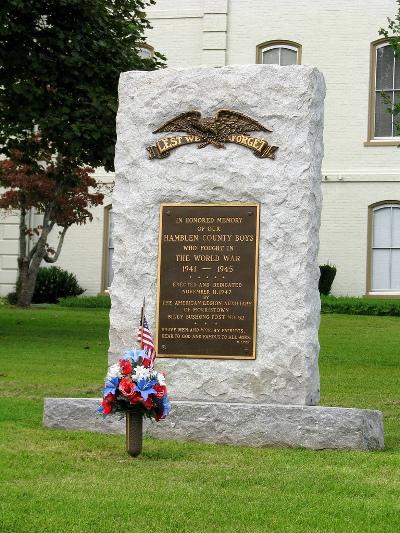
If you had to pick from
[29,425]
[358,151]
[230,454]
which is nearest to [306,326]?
[230,454]

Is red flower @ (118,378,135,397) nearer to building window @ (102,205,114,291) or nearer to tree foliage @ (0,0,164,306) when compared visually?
tree foliage @ (0,0,164,306)

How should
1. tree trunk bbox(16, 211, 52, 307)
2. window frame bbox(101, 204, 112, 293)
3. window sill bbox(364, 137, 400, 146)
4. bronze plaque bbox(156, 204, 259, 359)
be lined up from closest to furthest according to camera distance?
bronze plaque bbox(156, 204, 259, 359), tree trunk bbox(16, 211, 52, 307), window sill bbox(364, 137, 400, 146), window frame bbox(101, 204, 112, 293)

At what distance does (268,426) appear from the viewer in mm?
10359

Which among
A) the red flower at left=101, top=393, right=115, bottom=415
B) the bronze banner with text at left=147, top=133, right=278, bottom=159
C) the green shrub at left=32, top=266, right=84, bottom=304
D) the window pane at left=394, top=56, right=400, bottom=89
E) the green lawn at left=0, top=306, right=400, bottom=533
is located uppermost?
the window pane at left=394, top=56, right=400, bottom=89

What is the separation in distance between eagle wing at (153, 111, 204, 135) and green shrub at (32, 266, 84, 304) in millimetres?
23277

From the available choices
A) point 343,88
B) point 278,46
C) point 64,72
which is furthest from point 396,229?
point 64,72

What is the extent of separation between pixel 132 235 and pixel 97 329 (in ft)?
42.2

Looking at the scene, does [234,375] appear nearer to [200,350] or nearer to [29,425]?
[200,350]

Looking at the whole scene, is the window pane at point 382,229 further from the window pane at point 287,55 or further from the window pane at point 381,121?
the window pane at point 287,55

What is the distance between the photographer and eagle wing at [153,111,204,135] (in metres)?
11.2

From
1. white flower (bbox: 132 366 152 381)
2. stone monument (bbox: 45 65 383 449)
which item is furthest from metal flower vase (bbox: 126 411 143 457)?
stone monument (bbox: 45 65 383 449)

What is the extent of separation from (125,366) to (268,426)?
5.29ft

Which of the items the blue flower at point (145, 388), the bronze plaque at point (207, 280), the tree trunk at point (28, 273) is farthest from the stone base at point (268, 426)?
the tree trunk at point (28, 273)

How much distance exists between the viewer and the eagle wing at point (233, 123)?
11.0 meters
